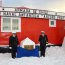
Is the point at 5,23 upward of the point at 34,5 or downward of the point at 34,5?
downward

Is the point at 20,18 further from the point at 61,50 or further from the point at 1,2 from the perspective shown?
the point at 61,50

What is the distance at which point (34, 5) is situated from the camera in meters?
18.5

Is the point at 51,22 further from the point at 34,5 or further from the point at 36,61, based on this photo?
the point at 36,61

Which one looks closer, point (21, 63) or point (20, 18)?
point (21, 63)

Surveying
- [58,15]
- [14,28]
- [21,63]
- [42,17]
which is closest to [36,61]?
[21,63]

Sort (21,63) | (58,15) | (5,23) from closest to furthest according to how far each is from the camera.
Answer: (21,63), (5,23), (58,15)

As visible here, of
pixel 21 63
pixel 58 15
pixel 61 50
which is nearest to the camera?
pixel 21 63

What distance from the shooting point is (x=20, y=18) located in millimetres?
17609

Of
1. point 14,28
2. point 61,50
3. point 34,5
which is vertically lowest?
point 61,50

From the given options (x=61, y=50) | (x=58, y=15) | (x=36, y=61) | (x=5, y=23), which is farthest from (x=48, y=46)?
(x=36, y=61)

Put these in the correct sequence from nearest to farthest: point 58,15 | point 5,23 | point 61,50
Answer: point 5,23 < point 61,50 < point 58,15

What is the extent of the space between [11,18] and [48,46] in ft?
11.7

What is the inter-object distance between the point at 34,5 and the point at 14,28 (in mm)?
2412

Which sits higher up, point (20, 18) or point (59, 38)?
point (20, 18)
